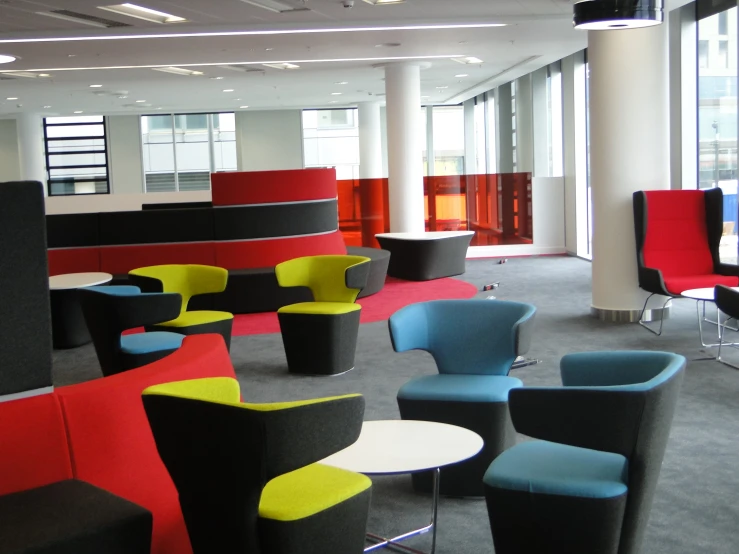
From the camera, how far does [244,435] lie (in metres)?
2.74

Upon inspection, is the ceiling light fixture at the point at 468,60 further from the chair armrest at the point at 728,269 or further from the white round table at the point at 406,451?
the white round table at the point at 406,451

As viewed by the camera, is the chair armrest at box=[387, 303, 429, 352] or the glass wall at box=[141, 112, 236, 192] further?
the glass wall at box=[141, 112, 236, 192]

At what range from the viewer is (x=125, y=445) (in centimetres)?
329

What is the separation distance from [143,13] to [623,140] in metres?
5.27

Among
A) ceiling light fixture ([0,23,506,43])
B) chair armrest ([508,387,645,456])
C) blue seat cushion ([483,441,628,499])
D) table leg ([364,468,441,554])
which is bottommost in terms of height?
table leg ([364,468,441,554])

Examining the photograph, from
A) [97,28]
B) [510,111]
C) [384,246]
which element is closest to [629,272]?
[384,246]

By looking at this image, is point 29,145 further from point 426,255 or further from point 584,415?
point 584,415

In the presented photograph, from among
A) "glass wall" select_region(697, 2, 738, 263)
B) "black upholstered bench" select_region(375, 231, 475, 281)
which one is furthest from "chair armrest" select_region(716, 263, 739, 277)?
"black upholstered bench" select_region(375, 231, 475, 281)

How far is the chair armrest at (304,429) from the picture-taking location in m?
2.74

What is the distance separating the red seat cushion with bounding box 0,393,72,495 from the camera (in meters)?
2.95

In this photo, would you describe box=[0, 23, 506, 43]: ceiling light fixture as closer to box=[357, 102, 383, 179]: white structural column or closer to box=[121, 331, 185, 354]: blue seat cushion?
box=[121, 331, 185, 354]: blue seat cushion

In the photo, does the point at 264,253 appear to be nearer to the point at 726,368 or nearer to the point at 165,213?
the point at 165,213

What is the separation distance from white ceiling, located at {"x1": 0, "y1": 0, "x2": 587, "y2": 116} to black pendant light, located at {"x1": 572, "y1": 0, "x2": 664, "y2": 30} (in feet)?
12.6

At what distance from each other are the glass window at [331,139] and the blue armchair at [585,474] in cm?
2215
